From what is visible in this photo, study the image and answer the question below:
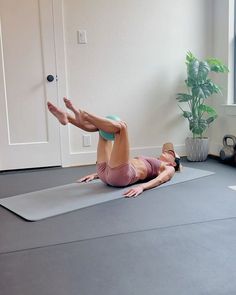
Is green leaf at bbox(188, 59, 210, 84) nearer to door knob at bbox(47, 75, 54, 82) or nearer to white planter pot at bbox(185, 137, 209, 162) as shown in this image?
white planter pot at bbox(185, 137, 209, 162)

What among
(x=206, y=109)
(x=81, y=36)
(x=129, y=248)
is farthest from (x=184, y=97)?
(x=129, y=248)

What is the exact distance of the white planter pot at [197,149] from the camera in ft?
12.2

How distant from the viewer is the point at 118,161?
8.04ft

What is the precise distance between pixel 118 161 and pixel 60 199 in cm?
47

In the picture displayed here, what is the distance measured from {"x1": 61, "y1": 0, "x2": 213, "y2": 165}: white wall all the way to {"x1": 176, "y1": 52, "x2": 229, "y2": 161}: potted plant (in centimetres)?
23

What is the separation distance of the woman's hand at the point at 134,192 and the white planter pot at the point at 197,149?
4.52 ft

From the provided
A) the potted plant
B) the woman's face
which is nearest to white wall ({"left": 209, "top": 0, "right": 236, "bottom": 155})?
the potted plant

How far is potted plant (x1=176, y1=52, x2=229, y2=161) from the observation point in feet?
11.9

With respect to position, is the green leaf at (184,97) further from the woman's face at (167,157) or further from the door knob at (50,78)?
the door knob at (50,78)

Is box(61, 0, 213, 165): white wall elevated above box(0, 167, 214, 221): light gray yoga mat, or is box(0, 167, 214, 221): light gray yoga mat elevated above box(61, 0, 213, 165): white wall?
box(61, 0, 213, 165): white wall

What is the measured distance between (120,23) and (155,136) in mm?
1247

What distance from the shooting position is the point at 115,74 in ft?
12.3

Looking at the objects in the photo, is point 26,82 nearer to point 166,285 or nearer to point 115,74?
point 115,74

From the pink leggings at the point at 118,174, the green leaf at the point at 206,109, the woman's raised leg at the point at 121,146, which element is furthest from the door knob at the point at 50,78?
the green leaf at the point at 206,109
